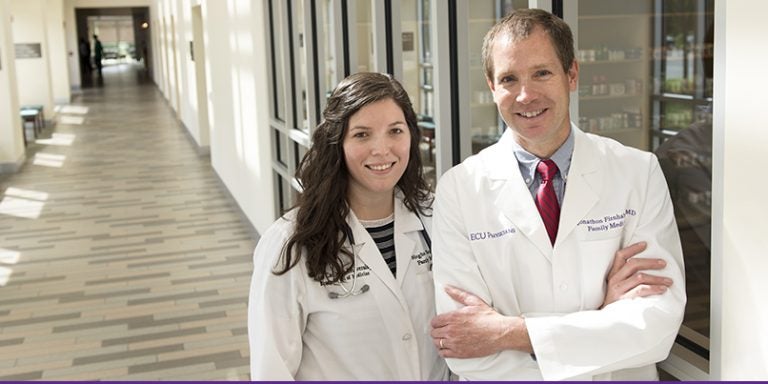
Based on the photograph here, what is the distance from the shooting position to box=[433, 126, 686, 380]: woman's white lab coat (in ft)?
6.04

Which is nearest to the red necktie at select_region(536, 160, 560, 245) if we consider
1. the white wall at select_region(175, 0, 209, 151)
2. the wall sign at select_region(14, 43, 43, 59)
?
the white wall at select_region(175, 0, 209, 151)

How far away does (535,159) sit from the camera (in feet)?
6.69

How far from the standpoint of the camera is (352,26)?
16.7ft

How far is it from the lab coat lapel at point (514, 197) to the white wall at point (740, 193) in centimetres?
41

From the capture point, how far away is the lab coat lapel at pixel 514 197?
6.46 ft

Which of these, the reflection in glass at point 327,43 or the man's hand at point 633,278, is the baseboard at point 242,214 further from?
the man's hand at point 633,278

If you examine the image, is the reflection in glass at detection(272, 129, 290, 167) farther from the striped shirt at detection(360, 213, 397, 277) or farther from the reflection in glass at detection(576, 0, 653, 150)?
the striped shirt at detection(360, 213, 397, 277)

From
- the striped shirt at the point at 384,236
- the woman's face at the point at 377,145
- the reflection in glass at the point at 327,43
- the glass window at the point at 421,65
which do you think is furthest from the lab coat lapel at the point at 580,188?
the reflection in glass at the point at 327,43

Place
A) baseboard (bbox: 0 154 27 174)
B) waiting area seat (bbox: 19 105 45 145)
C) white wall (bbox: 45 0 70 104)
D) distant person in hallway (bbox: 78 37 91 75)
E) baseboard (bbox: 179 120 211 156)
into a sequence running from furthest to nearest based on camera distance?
1. distant person in hallway (bbox: 78 37 91 75)
2. white wall (bbox: 45 0 70 104)
3. waiting area seat (bbox: 19 105 45 145)
4. baseboard (bbox: 179 120 211 156)
5. baseboard (bbox: 0 154 27 174)

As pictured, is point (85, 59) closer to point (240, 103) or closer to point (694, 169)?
point (240, 103)

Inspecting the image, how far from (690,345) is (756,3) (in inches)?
39.0

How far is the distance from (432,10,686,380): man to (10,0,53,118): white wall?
60.3 feet

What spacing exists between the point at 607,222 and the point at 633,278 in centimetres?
15

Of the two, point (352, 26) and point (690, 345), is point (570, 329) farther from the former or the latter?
point (352, 26)
